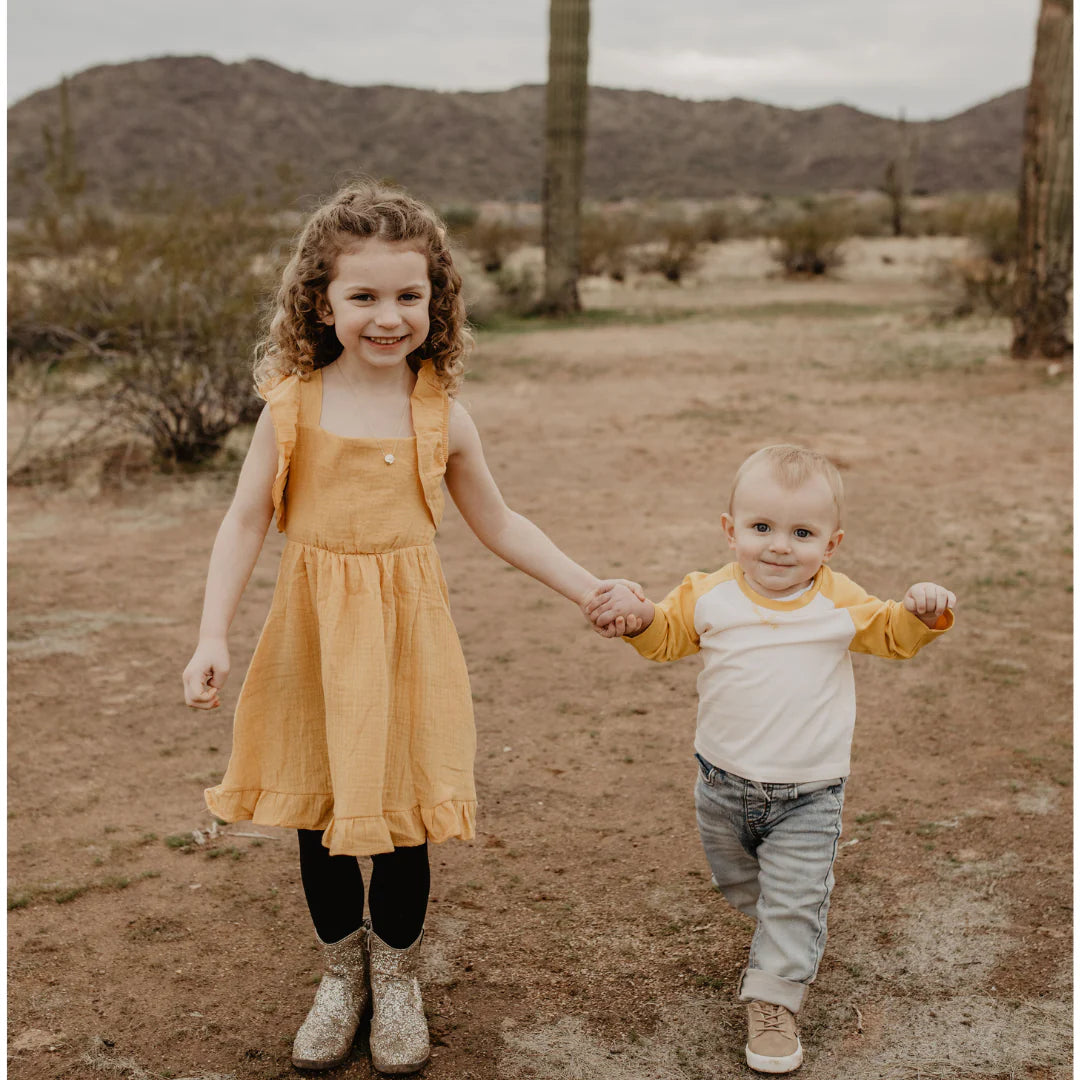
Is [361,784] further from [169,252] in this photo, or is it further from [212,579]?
[169,252]

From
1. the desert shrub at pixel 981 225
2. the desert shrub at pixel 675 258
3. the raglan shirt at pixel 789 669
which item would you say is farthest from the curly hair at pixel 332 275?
the desert shrub at pixel 675 258

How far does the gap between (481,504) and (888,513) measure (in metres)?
4.51

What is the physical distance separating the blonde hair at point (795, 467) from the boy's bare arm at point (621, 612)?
0.88 ft

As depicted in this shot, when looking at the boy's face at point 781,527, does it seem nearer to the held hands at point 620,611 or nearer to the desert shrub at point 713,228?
the held hands at point 620,611

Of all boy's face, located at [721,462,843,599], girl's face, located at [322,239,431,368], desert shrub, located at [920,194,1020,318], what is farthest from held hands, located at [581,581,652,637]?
desert shrub, located at [920,194,1020,318]

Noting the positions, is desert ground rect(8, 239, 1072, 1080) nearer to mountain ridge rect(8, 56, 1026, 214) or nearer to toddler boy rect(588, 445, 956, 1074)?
toddler boy rect(588, 445, 956, 1074)

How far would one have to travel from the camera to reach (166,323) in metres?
7.74

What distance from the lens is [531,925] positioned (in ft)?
9.69

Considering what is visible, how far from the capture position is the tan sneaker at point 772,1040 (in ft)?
7.83

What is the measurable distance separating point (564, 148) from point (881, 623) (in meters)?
14.4

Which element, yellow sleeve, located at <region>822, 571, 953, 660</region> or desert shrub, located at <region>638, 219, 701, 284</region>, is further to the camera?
desert shrub, located at <region>638, 219, 701, 284</region>

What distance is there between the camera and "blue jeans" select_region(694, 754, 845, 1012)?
2.38 metres

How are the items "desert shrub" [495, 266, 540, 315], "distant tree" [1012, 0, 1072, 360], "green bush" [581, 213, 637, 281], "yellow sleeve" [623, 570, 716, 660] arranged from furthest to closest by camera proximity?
1. "green bush" [581, 213, 637, 281]
2. "desert shrub" [495, 266, 540, 315]
3. "distant tree" [1012, 0, 1072, 360]
4. "yellow sleeve" [623, 570, 716, 660]

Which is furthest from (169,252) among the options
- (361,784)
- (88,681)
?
(361,784)
